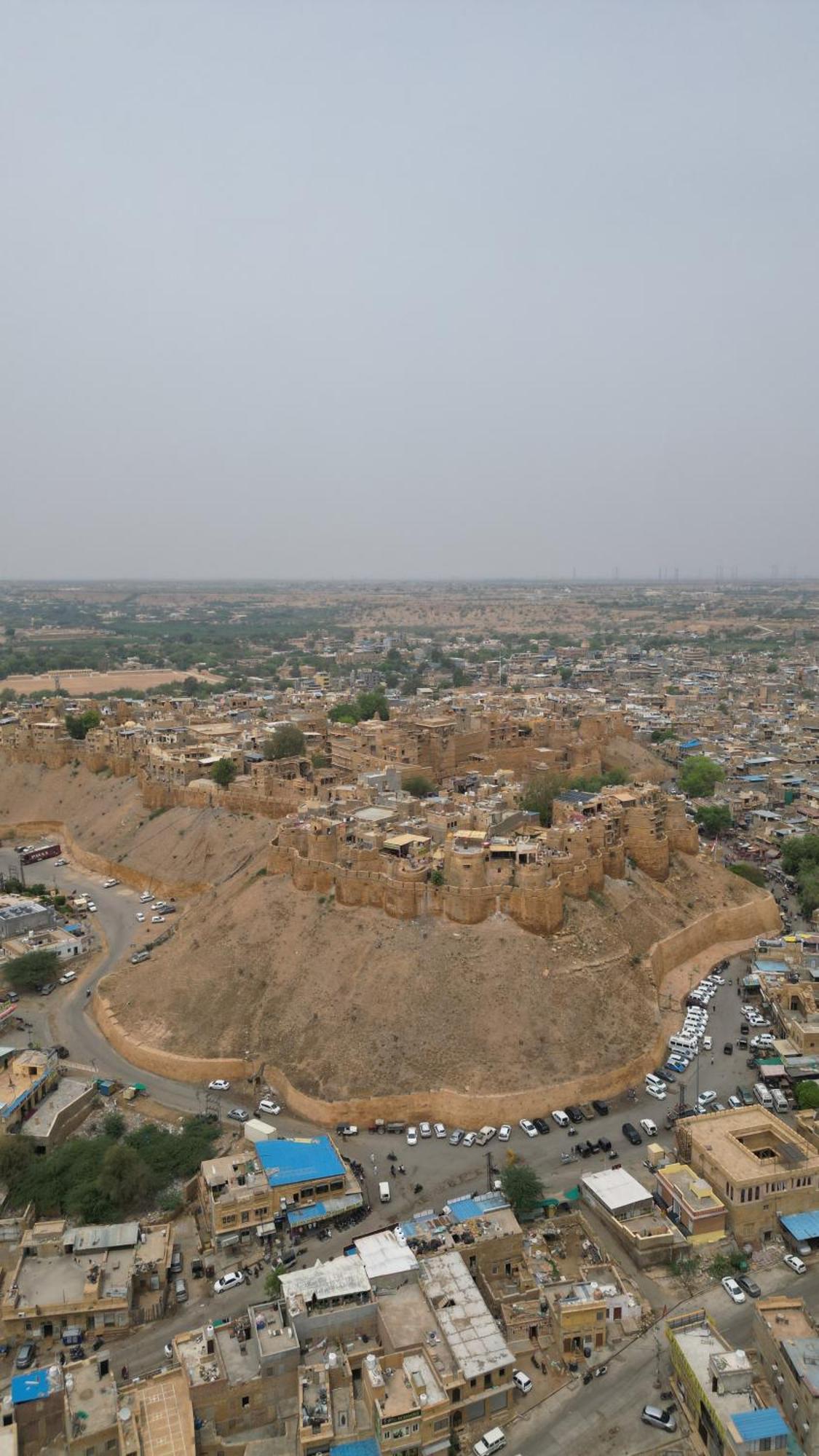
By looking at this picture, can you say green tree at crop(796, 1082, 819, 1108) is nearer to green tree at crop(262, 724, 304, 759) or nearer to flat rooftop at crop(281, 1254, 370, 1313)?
flat rooftop at crop(281, 1254, 370, 1313)

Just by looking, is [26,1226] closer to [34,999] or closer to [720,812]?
[34,999]

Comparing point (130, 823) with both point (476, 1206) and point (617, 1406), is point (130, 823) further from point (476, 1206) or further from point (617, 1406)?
point (617, 1406)

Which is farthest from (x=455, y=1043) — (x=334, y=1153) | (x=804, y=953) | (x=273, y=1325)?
(x=804, y=953)

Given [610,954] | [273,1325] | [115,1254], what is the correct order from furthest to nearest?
[610,954] → [115,1254] → [273,1325]

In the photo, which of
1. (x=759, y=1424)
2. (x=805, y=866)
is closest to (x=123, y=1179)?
(x=759, y=1424)

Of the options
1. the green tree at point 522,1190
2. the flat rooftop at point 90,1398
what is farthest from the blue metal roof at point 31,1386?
the green tree at point 522,1190

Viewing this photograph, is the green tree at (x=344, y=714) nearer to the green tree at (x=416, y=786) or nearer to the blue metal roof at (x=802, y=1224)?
the green tree at (x=416, y=786)
